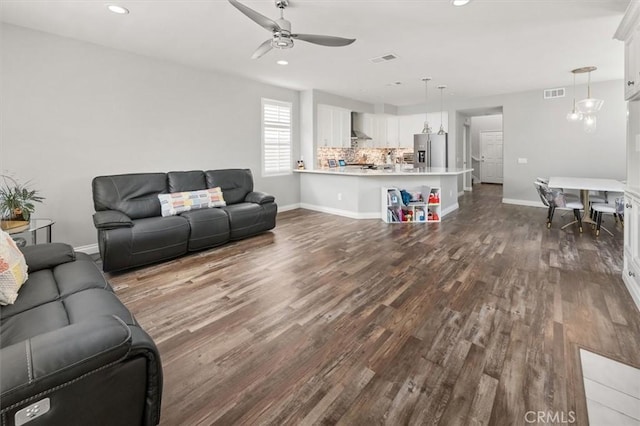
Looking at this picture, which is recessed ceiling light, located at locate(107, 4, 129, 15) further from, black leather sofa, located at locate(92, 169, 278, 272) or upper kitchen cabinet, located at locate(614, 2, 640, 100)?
upper kitchen cabinet, located at locate(614, 2, 640, 100)

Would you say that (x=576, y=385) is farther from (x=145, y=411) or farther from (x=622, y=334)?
(x=145, y=411)

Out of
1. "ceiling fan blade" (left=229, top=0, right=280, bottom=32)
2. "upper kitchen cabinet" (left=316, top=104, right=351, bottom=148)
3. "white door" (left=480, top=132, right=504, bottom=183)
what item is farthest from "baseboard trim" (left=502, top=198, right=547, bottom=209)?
"ceiling fan blade" (left=229, top=0, right=280, bottom=32)

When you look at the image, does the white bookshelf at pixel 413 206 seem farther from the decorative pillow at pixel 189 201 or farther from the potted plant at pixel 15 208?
the potted plant at pixel 15 208

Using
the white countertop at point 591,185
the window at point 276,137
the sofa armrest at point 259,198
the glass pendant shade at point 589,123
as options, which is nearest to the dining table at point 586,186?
the white countertop at point 591,185

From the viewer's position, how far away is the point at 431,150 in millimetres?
8906

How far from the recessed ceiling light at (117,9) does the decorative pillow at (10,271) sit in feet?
8.25

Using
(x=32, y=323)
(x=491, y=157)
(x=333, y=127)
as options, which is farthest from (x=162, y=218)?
(x=491, y=157)

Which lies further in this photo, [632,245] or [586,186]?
[586,186]

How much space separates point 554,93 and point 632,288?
19.1 feet

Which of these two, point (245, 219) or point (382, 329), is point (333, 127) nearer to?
point (245, 219)

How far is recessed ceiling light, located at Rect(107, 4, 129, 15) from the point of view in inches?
127

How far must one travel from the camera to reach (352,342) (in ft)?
7.29

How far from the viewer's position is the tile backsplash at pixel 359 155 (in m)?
8.18

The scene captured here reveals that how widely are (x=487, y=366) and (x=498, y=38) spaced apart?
404 centimetres
